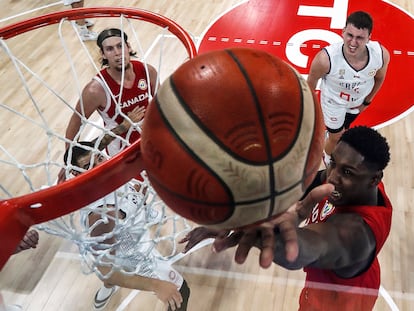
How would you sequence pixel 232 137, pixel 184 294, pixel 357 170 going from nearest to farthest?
pixel 232 137 → pixel 357 170 → pixel 184 294

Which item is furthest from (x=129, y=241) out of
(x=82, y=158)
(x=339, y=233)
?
(x=339, y=233)

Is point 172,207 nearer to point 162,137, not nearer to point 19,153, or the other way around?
point 162,137

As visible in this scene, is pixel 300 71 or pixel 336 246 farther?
pixel 300 71

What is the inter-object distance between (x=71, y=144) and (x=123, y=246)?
47cm

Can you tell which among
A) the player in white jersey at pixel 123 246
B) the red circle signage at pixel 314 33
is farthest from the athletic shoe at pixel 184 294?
the red circle signage at pixel 314 33

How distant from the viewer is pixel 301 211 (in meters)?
1.33

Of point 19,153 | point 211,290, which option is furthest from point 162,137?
point 19,153

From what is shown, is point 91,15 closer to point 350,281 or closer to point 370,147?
point 370,147

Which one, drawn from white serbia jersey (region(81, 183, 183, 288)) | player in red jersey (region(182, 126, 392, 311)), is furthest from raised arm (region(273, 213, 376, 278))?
white serbia jersey (region(81, 183, 183, 288))

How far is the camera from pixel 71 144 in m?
2.01

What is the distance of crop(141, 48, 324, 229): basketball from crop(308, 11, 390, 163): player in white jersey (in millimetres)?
1911

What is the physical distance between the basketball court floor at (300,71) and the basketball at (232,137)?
113 cm

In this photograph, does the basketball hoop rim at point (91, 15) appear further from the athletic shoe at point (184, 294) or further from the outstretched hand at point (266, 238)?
the athletic shoe at point (184, 294)

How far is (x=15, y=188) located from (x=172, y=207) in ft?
A: 7.78
